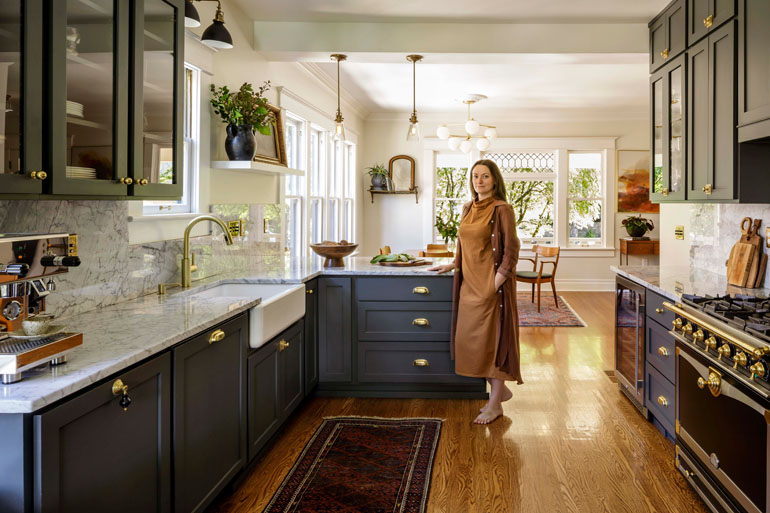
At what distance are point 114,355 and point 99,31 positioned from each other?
110cm

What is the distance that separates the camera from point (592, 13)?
168 inches

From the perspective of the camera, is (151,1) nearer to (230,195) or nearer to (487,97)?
(230,195)

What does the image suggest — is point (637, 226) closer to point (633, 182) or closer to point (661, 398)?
point (633, 182)

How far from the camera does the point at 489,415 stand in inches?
147

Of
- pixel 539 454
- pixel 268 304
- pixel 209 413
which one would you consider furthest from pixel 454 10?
pixel 209 413

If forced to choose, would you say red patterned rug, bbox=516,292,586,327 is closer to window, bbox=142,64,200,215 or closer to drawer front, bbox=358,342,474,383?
drawer front, bbox=358,342,474,383

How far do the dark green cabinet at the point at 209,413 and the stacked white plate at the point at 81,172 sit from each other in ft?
2.09

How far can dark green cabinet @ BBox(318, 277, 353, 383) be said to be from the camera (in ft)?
13.5

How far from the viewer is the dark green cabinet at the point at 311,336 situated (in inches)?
153

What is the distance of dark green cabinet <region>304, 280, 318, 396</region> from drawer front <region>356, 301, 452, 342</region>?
29cm

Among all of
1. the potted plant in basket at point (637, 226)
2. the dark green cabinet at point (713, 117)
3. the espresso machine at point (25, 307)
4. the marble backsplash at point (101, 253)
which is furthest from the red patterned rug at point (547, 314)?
the espresso machine at point (25, 307)

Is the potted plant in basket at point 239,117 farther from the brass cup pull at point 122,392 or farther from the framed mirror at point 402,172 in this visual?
the framed mirror at point 402,172

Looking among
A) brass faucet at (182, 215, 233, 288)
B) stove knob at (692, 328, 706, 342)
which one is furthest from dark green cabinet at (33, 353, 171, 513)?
stove knob at (692, 328, 706, 342)

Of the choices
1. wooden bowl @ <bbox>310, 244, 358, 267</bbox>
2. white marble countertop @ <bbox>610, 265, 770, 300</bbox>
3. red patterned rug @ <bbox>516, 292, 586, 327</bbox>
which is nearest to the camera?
white marble countertop @ <bbox>610, 265, 770, 300</bbox>
